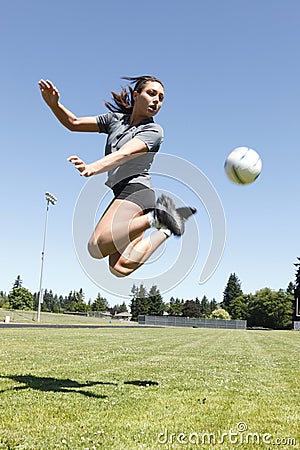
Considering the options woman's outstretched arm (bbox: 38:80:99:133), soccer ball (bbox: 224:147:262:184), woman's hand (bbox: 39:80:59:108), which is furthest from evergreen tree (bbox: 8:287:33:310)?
woman's hand (bbox: 39:80:59:108)

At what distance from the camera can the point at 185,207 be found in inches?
254

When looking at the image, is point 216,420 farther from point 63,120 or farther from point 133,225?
point 63,120

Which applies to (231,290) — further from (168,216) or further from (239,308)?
(168,216)

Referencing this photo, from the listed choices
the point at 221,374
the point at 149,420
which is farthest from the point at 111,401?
the point at 221,374

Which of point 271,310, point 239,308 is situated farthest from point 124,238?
point 239,308

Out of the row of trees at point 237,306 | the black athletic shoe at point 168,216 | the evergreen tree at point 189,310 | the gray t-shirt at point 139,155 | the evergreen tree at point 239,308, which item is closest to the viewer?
the gray t-shirt at point 139,155

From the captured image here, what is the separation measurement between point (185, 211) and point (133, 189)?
765mm

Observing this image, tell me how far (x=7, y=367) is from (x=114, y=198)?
235 inches

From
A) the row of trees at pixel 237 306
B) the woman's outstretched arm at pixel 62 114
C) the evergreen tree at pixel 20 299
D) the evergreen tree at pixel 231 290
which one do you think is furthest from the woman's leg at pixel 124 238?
the evergreen tree at pixel 231 290

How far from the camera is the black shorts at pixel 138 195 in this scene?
614cm

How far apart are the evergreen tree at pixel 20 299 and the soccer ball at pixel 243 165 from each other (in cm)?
12350

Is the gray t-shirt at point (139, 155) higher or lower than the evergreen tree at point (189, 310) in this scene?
higher

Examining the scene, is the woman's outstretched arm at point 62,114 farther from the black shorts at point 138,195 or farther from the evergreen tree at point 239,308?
the evergreen tree at point 239,308

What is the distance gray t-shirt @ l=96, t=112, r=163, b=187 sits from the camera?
20.1 ft
